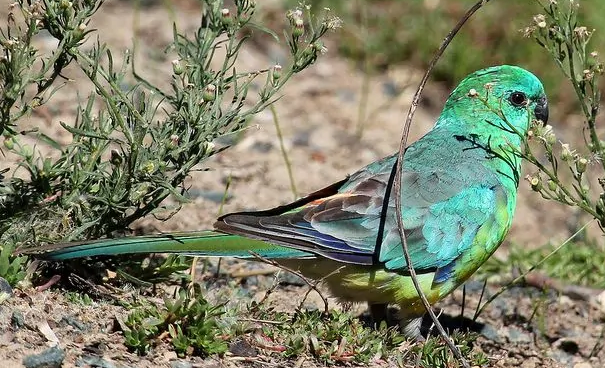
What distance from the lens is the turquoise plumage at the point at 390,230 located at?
3998mm

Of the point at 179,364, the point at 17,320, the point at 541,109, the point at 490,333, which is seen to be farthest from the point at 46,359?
the point at 541,109

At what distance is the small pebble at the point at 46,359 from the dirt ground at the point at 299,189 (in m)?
0.04

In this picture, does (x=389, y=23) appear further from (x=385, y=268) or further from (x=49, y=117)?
(x=385, y=268)

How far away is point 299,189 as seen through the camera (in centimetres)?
621

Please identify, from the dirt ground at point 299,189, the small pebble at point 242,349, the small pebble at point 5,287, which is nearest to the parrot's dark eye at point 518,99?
the dirt ground at point 299,189

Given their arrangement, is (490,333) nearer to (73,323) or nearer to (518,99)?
(518,99)

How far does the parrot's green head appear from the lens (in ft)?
15.6

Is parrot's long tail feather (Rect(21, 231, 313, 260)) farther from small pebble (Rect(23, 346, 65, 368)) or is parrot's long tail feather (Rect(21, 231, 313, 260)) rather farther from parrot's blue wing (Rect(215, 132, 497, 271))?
small pebble (Rect(23, 346, 65, 368))

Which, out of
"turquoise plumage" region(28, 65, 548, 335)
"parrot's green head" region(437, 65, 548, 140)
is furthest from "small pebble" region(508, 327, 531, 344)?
"parrot's green head" region(437, 65, 548, 140)

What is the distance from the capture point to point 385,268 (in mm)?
4168

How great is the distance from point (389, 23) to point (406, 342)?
453 cm

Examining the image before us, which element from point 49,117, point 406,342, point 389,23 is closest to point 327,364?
point 406,342

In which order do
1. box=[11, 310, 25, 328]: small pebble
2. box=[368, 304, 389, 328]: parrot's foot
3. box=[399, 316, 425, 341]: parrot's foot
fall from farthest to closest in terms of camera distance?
box=[368, 304, 389, 328]: parrot's foot
box=[399, 316, 425, 341]: parrot's foot
box=[11, 310, 25, 328]: small pebble

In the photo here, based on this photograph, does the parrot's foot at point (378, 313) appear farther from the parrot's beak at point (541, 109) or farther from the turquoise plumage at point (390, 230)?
the parrot's beak at point (541, 109)
